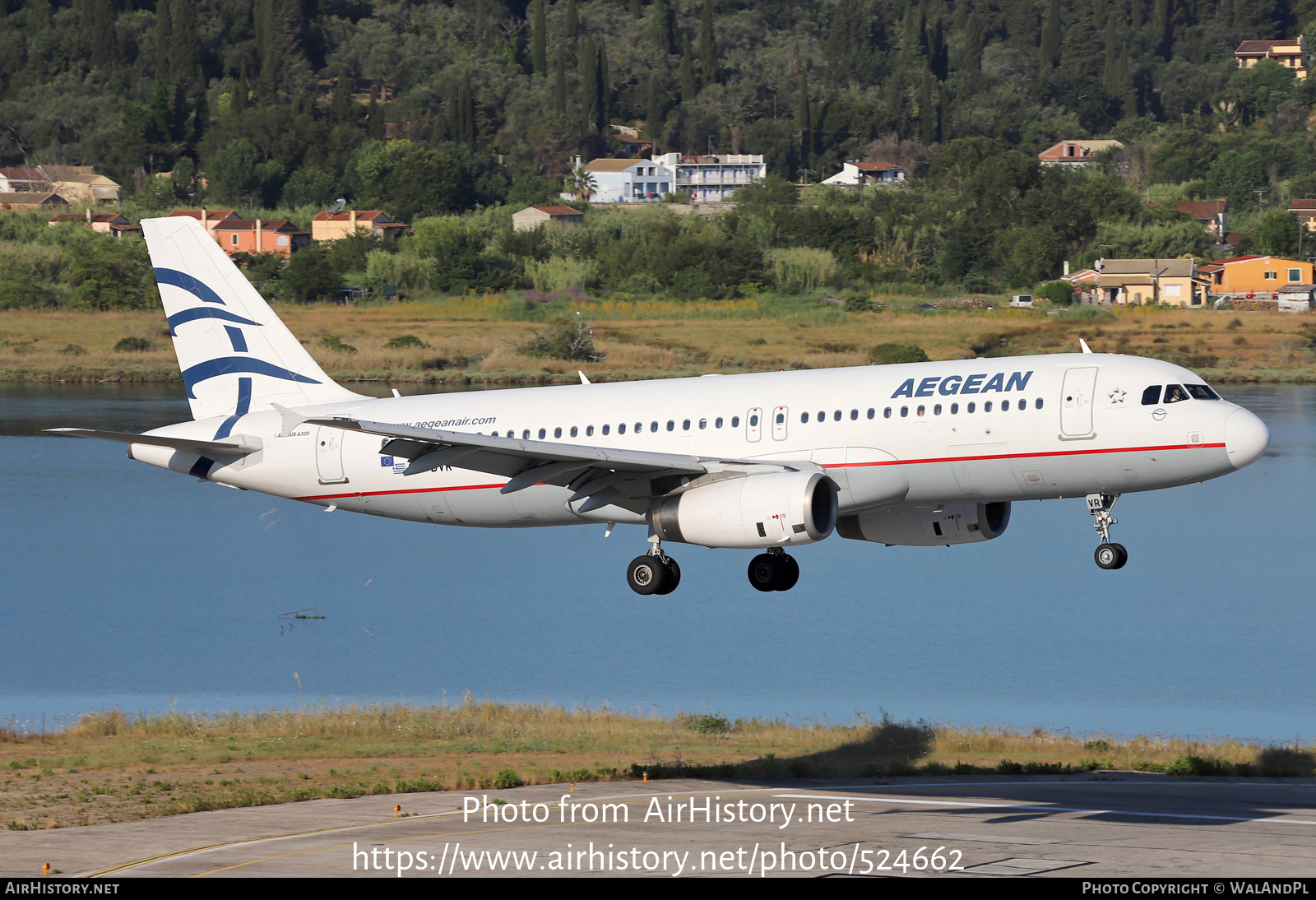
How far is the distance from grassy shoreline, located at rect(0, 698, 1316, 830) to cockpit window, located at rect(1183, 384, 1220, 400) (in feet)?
60.5

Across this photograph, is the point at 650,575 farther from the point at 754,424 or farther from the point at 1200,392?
the point at 1200,392

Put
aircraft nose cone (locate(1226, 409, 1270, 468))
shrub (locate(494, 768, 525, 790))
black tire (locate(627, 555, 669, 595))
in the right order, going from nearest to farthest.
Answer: aircraft nose cone (locate(1226, 409, 1270, 468)) < black tire (locate(627, 555, 669, 595)) < shrub (locate(494, 768, 525, 790))

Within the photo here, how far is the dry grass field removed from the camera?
144 metres

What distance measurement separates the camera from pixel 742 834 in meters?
45.9

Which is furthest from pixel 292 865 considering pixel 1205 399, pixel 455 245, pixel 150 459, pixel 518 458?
pixel 455 245

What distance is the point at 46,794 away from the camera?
52688 millimetres

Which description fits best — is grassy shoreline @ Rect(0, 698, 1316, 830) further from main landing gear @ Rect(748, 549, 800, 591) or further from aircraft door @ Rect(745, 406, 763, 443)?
aircraft door @ Rect(745, 406, 763, 443)

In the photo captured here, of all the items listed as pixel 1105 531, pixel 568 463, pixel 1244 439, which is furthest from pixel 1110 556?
pixel 568 463

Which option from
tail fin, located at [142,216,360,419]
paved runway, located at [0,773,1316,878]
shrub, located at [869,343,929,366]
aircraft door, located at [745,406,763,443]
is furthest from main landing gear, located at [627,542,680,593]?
shrub, located at [869,343,929,366]

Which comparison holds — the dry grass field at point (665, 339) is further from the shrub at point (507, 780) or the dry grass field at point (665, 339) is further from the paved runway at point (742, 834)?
the paved runway at point (742, 834)

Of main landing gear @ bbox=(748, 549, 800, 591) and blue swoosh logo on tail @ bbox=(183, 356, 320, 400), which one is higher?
blue swoosh logo on tail @ bbox=(183, 356, 320, 400)

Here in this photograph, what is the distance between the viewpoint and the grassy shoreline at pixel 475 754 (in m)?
54.3

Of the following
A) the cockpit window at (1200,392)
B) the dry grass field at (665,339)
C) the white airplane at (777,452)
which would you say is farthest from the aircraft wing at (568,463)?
the dry grass field at (665,339)

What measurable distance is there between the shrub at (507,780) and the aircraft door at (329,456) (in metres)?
11.3
